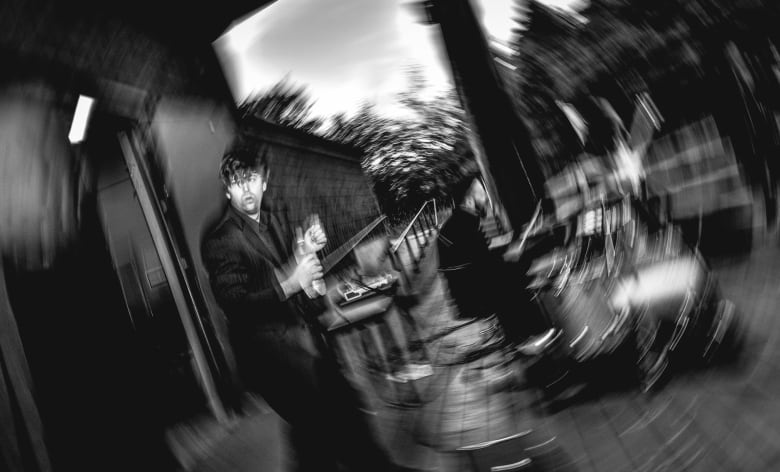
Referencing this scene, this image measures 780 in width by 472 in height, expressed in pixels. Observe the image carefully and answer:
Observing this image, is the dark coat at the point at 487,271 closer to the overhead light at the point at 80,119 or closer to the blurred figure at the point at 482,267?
the blurred figure at the point at 482,267

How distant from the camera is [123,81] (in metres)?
1.59

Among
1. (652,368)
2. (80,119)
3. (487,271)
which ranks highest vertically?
(80,119)

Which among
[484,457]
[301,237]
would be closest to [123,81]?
[301,237]

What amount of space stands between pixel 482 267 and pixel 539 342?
1.49 ft

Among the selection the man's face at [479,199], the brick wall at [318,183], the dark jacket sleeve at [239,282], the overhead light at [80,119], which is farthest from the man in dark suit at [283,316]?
the brick wall at [318,183]

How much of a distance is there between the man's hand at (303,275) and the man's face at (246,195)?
0.22 meters

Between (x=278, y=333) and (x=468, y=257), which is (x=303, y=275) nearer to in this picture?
(x=278, y=333)

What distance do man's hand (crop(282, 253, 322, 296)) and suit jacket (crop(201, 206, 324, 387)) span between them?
27 mm

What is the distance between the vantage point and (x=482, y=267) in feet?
6.38

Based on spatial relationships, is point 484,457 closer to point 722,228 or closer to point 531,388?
point 531,388

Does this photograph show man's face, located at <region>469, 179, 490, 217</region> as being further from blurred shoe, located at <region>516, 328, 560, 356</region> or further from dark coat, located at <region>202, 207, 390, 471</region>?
dark coat, located at <region>202, 207, 390, 471</region>

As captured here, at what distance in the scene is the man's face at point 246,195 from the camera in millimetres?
1007

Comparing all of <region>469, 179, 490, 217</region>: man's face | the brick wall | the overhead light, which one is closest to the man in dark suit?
the overhead light

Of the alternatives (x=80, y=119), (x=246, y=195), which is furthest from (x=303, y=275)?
(x=80, y=119)
